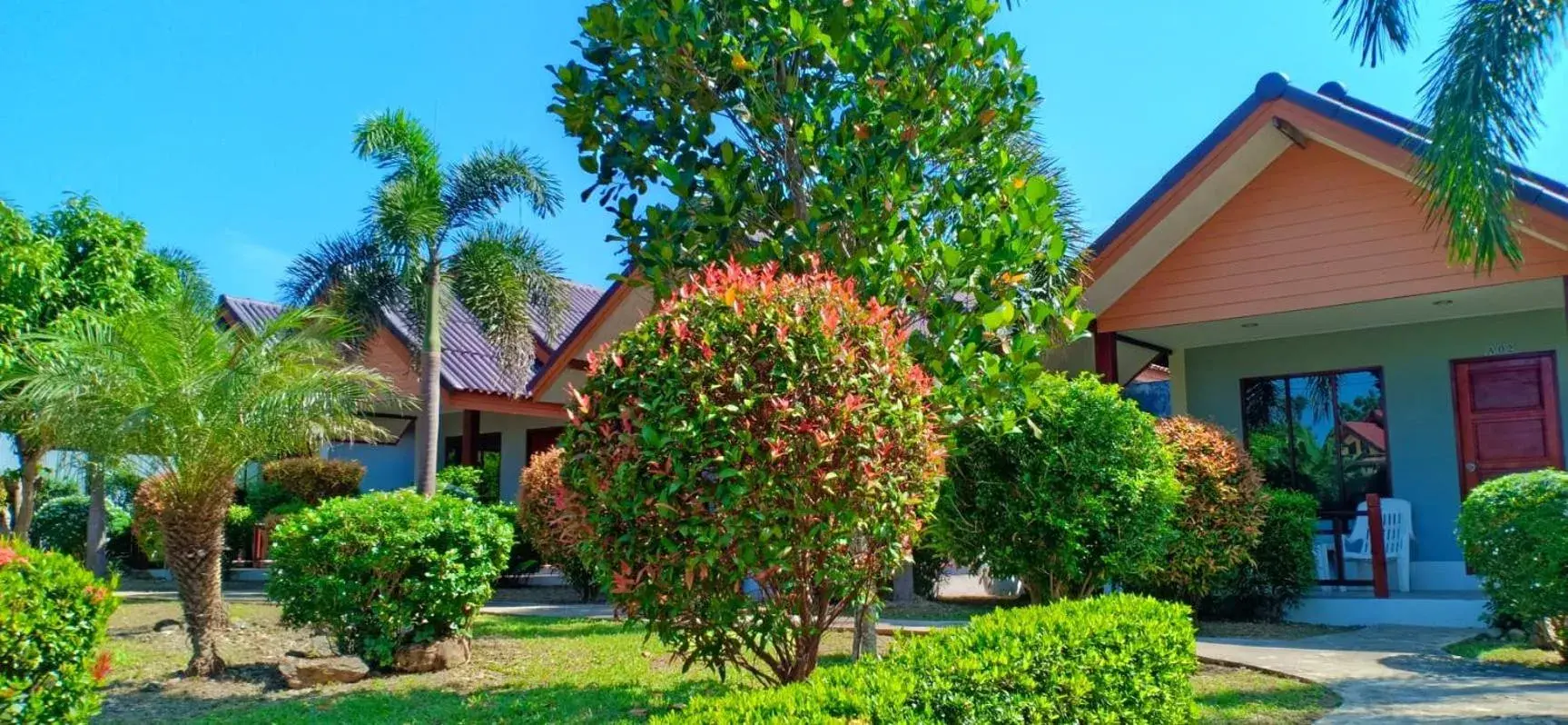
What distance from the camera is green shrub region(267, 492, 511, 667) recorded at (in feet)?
28.7

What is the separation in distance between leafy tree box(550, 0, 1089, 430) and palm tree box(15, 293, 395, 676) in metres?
4.24

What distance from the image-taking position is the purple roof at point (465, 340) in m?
18.9

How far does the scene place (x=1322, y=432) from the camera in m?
13.8

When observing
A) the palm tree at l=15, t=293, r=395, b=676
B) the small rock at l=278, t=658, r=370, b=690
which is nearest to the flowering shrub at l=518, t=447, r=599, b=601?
the palm tree at l=15, t=293, r=395, b=676

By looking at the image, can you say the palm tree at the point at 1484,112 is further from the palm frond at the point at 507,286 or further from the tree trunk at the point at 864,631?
the palm frond at the point at 507,286

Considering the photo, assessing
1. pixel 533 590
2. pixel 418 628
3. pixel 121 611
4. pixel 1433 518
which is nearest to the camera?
pixel 418 628

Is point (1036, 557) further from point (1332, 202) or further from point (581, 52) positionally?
point (1332, 202)

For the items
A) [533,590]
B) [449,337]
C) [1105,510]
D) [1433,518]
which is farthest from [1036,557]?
[449,337]

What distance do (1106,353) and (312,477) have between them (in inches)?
596

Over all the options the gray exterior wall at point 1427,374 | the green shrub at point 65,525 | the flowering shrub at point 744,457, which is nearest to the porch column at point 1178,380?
the gray exterior wall at point 1427,374

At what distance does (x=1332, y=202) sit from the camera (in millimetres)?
11789

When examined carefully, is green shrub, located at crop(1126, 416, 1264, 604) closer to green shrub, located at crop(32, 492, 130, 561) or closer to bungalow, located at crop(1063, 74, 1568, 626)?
bungalow, located at crop(1063, 74, 1568, 626)

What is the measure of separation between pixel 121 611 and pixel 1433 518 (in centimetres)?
1644

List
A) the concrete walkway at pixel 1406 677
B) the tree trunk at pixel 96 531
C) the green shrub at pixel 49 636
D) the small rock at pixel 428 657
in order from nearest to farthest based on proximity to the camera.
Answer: the green shrub at pixel 49 636 → the concrete walkway at pixel 1406 677 → the small rock at pixel 428 657 → the tree trunk at pixel 96 531
